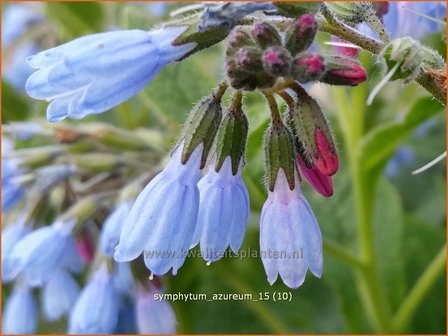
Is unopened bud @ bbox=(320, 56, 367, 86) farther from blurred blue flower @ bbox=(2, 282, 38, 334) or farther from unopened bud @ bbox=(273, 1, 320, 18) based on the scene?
blurred blue flower @ bbox=(2, 282, 38, 334)

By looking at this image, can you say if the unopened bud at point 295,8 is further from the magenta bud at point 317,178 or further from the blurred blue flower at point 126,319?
the blurred blue flower at point 126,319

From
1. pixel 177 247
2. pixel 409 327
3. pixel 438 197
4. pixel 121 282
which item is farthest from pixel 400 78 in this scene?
pixel 438 197

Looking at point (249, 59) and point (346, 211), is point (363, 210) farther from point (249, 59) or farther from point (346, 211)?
point (249, 59)

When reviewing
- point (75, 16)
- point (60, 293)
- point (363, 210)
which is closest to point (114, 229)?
point (60, 293)

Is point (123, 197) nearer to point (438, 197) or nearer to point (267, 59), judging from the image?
point (267, 59)

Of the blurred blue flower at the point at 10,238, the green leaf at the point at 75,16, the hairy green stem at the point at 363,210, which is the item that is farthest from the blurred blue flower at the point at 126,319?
the green leaf at the point at 75,16

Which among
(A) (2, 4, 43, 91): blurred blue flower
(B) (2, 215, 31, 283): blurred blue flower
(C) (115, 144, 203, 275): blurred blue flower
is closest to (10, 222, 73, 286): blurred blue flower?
(B) (2, 215, 31, 283): blurred blue flower
